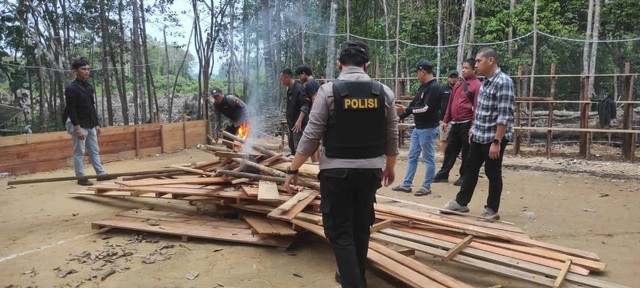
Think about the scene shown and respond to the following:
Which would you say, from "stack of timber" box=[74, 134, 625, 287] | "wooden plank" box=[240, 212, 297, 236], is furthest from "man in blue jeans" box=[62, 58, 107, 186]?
"wooden plank" box=[240, 212, 297, 236]

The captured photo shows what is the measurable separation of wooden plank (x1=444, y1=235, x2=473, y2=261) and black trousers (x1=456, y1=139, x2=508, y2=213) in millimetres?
1094

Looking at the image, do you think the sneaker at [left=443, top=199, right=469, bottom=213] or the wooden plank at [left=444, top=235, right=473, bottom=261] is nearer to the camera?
the wooden plank at [left=444, top=235, right=473, bottom=261]

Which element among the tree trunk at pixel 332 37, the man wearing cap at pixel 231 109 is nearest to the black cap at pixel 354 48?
the man wearing cap at pixel 231 109

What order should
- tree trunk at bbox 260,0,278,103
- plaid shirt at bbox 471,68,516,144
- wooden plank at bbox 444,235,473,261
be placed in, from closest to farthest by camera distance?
1. wooden plank at bbox 444,235,473,261
2. plaid shirt at bbox 471,68,516,144
3. tree trunk at bbox 260,0,278,103

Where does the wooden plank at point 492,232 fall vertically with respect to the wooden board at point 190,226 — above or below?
above

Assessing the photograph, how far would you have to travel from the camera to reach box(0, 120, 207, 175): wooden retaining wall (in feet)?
23.8

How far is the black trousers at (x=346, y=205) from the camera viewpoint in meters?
2.70

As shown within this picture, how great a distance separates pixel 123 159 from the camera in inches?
359

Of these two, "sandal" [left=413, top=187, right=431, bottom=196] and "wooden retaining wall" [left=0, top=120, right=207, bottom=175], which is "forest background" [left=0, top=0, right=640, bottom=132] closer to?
"wooden retaining wall" [left=0, top=120, right=207, bottom=175]

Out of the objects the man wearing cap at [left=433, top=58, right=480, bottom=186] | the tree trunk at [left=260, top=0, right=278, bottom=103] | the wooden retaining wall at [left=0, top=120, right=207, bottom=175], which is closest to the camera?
the man wearing cap at [left=433, top=58, right=480, bottom=186]

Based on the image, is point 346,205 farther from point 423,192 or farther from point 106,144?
point 106,144

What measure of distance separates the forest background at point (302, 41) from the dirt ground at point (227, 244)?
5548 millimetres

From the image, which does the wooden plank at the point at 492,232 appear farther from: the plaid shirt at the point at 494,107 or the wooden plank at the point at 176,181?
the wooden plank at the point at 176,181

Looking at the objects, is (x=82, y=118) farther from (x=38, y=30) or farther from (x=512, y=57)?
(x=512, y=57)
